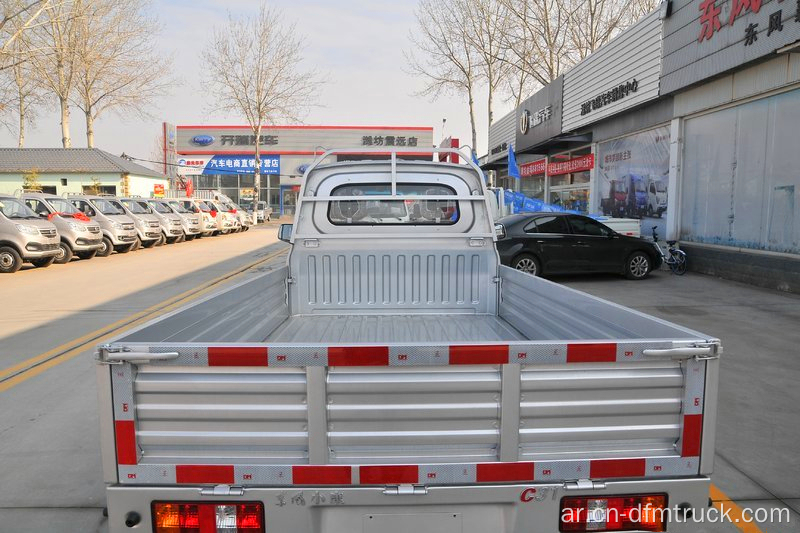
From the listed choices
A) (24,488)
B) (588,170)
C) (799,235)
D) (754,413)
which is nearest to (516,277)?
(754,413)

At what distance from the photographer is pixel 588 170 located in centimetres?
2172

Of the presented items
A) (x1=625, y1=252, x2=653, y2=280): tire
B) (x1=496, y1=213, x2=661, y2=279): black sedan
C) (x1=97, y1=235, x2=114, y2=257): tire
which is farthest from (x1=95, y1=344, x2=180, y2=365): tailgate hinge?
(x1=97, y1=235, x2=114, y2=257): tire

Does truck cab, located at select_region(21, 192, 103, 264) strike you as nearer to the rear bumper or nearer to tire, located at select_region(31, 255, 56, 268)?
tire, located at select_region(31, 255, 56, 268)

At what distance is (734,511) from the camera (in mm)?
3439

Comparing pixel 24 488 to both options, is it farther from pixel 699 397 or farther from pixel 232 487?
pixel 699 397

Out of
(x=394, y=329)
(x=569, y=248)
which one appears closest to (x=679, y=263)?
(x=569, y=248)

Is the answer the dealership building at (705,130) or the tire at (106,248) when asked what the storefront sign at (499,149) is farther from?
the tire at (106,248)

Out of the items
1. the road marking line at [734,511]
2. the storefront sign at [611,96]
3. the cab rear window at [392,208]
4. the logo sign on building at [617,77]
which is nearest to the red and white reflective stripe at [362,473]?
the road marking line at [734,511]

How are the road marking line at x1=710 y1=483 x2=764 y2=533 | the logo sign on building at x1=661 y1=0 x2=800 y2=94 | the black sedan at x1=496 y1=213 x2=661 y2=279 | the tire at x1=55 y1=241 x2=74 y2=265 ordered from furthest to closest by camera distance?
the tire at x1=55 y1=241 x2=74 y2=265, the black sedan at x1=496 y1=213 x2=661 y2=279, the logo sign on building at x1=661 y1=0 x2=800 y2=94, the road marking line at x1=710 y1=483 x2=764 y2=533

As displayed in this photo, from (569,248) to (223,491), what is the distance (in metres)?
11.3

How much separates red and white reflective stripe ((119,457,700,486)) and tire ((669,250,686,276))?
1318 centimetres

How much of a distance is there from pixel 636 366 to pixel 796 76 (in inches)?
427

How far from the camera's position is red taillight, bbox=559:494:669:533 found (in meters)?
2.30

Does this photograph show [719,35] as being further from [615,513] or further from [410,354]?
[410,354]
